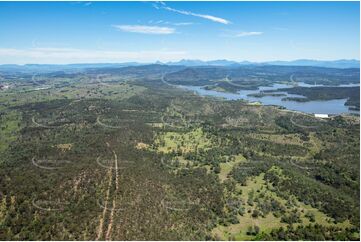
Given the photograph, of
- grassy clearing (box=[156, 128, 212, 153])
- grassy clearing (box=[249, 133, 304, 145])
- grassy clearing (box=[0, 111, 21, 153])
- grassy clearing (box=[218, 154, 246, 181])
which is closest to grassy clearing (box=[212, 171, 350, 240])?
grassy clearing (box=[218, 154, 246, 181])

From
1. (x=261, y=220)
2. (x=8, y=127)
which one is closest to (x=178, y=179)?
(x=261, y=220)

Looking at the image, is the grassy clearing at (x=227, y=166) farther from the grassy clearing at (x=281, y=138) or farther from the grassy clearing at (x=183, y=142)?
the grassy clearing at (x=281, y=138)

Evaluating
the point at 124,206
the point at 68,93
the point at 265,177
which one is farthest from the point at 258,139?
the point at 68,93

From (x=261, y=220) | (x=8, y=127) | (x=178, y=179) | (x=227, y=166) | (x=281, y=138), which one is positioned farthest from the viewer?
(x=8, y=127)

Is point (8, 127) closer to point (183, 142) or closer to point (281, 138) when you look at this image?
point (183, 142)

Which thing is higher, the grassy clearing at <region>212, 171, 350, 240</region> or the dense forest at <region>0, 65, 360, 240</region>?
the dense forest at <region>0, 65, 360, 240</region>

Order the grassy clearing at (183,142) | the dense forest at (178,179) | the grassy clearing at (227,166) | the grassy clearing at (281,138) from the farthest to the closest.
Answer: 1. the grassy clearing at (281,138)
2. the grassy clearing at (183,142)
3. the grassy clearing at (227,166)
4. the dense forest at (178,179)

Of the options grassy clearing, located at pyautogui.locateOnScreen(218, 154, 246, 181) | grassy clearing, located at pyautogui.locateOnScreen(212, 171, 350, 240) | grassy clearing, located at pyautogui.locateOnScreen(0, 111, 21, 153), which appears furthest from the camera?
grassy clearing, located at pyautogui.locateOnScreen(0, 111, 21, 153)

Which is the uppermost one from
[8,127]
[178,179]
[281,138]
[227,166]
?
[178,179]

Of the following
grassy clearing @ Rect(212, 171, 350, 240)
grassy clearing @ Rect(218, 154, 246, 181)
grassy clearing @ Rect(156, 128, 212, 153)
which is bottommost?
grassy clearing @ Rect(212, 171, 350, 240)

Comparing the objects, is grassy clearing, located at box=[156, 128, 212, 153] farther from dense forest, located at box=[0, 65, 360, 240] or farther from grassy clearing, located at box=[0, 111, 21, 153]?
grassy clearing, located at box=[0, 111, 21, 153]

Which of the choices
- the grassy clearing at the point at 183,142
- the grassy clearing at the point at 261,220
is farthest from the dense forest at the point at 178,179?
the grassy clearing at the point at 183,142
